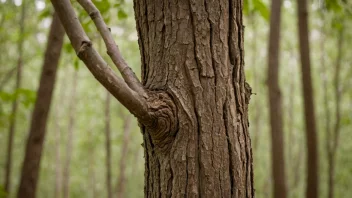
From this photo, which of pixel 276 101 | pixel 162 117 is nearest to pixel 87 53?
pixel 162 117

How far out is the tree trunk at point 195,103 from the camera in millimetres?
1542

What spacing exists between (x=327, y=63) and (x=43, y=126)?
16.0 metres

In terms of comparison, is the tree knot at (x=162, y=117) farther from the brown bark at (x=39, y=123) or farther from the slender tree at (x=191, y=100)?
the brown bark at (x=39, y=123)

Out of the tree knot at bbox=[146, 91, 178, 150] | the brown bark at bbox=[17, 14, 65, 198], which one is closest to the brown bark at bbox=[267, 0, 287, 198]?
the brown bark at bbox=[17, 14, 65, 198]

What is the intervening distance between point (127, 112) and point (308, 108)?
17861 mm

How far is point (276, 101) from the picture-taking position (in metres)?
5.50

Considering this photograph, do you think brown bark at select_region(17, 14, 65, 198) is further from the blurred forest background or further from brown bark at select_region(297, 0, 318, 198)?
brown bark at select_region(297, 0, 318, 198)

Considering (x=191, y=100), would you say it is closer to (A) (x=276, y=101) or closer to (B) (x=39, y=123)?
(B) (x=39, y=123)

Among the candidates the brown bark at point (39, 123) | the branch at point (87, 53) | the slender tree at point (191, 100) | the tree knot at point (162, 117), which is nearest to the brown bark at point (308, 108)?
the brown bark at point (39, 123)

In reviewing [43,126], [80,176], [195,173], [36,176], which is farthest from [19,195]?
[80,176]

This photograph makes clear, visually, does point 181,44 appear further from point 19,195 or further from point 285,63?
point 285,63

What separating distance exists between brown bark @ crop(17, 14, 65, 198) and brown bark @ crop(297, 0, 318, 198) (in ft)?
10.4

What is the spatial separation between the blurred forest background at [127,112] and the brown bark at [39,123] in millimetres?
981

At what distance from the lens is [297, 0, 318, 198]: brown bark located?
5348 millimetres
